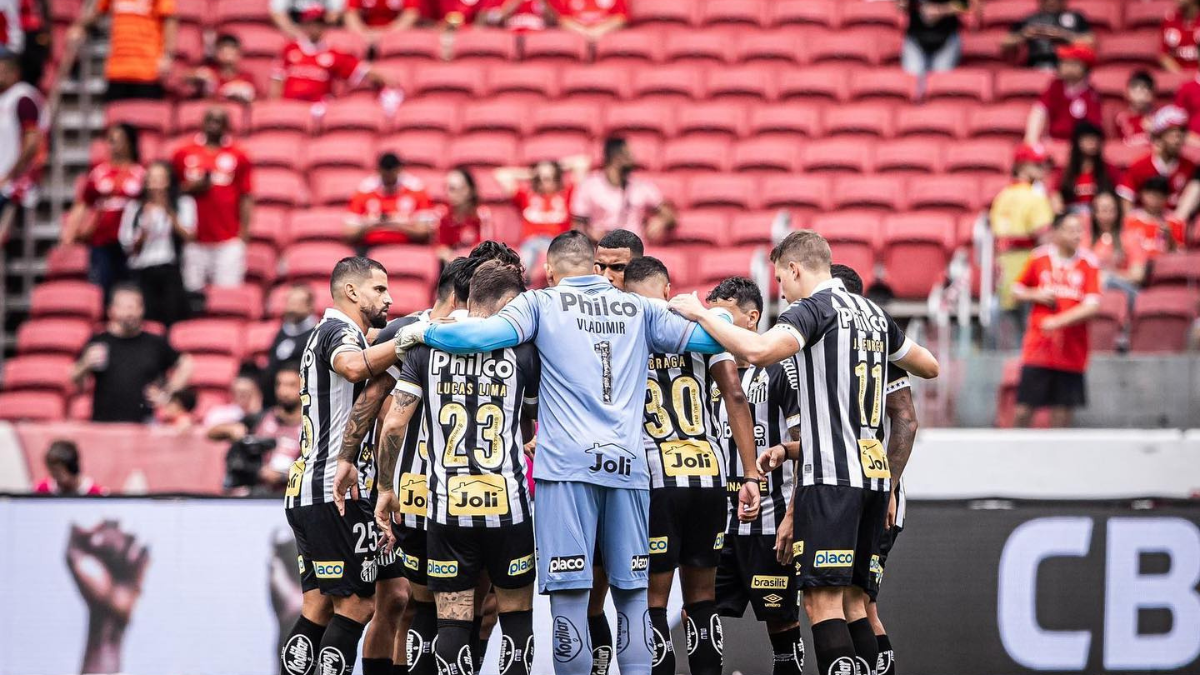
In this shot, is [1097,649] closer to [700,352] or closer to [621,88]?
[700,352]

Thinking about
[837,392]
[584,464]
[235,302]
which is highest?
[235,302]

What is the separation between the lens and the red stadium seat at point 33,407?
46.2 ft

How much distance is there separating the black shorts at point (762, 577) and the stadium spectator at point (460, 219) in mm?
5427

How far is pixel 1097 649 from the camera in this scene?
1020 cm

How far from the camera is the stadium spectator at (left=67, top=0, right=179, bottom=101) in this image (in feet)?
54.9

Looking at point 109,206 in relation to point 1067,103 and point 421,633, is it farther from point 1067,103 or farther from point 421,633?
point 1067,103

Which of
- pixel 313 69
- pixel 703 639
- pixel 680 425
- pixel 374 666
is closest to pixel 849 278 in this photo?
pixel 680 425

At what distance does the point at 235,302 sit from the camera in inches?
578

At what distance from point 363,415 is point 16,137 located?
9598mm

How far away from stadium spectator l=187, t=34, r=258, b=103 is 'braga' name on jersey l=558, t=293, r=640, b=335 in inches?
394

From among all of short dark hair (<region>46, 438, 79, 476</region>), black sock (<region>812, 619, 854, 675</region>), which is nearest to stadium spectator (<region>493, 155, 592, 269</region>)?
short dark hair (<region>46, 438, 79, 476</region>)

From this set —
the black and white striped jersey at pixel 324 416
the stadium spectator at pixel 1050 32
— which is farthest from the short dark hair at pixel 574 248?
the stadium spectator at pixel 1050 32

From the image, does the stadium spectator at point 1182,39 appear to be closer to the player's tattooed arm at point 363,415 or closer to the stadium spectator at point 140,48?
the stadium spectator at point 140,48

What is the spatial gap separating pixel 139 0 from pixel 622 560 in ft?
38.2
